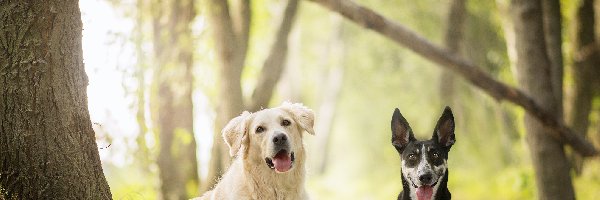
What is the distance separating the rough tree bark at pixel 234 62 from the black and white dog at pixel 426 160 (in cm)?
483

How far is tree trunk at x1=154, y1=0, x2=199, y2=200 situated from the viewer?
1229cm

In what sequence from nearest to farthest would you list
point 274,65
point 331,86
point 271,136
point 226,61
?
point 271,136
point 226,61
point 274,65
point 331,86

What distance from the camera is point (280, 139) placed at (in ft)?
21.6

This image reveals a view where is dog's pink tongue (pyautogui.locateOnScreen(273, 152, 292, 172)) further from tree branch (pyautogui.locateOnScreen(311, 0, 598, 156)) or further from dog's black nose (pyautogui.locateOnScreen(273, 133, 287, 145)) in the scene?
tree branch (pyautogui.locateOnScreen(311, 0, 598, 156))

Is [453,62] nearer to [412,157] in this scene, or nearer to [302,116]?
[412,157]

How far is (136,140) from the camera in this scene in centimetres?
993

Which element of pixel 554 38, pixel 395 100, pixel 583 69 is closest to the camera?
pixel 554 38

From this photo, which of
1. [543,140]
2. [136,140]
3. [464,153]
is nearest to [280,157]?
[136,140]

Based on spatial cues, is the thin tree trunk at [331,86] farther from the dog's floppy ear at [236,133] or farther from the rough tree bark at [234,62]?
the dog's floppy ear at [236,133]

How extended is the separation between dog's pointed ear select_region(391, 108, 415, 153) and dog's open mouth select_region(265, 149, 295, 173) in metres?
1.06

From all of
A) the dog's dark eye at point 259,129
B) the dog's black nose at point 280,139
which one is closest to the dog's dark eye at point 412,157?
the dog's black nose at point 280,139

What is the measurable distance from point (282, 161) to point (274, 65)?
5.78 metres

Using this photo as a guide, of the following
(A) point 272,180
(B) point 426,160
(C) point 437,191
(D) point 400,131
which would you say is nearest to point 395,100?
(D) point 400,131

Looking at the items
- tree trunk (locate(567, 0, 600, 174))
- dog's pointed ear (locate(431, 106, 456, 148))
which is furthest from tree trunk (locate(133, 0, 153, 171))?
tree trunk (locate(567, 0, 600, 174))
